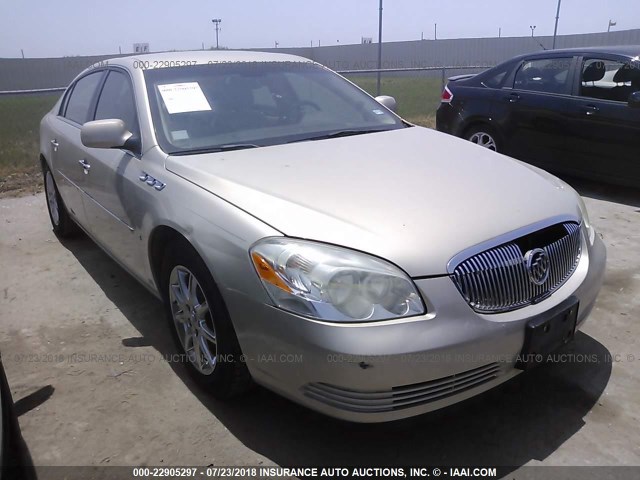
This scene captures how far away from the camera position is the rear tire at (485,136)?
22.0ft

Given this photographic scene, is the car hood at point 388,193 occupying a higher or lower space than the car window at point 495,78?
lower

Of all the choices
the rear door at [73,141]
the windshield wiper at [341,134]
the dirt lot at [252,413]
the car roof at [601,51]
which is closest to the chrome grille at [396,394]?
the dirt lot at [252,413]

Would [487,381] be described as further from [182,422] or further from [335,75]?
[335,75]

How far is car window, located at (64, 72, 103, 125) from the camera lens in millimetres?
4055

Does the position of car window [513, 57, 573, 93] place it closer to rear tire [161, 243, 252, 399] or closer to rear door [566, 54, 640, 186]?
rear door [566, 54, 640, 186]

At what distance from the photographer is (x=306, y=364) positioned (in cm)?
204

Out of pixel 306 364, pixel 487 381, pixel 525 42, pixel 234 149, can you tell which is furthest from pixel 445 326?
pixel 525 42

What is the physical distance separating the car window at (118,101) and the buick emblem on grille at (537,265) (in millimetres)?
2133

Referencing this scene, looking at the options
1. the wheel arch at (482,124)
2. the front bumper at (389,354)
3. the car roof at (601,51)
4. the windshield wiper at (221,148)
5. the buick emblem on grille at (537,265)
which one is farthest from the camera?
the wheel arch at (482,124)

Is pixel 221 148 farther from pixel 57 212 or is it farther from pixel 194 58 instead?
pixel 57 212

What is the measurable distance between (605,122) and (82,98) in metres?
4.80

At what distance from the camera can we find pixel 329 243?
2076mm

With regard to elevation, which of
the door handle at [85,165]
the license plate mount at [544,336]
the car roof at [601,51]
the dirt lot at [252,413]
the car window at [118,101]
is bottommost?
the dirt lot at [252,413]

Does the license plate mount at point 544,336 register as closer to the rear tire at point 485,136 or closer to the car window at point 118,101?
the car window at point 118,101
